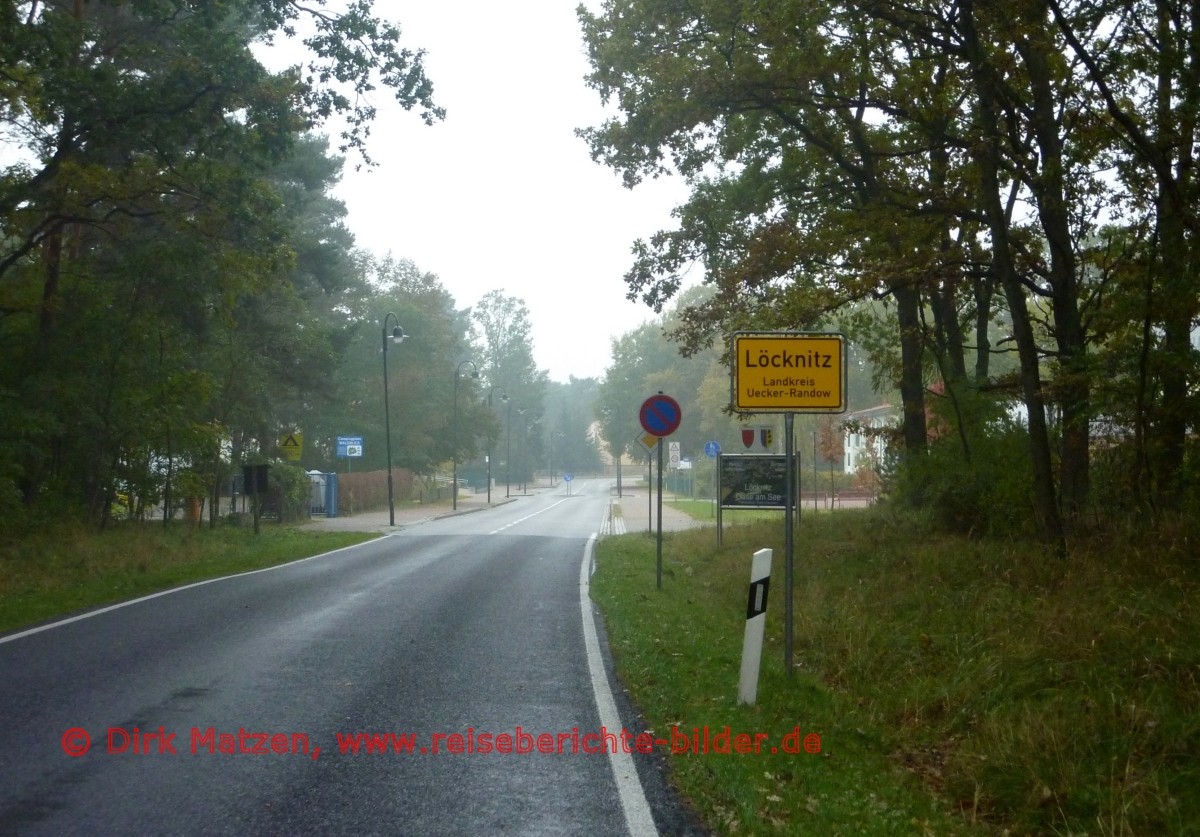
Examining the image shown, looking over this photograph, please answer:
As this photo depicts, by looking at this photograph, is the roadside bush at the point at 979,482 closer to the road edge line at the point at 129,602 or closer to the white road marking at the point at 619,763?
the white road marking at the point at 619,763

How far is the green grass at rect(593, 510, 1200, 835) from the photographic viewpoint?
5.63 metres

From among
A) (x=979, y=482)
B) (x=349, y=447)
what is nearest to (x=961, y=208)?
(x=979, y=482)

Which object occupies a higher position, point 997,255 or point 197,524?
point 997,255

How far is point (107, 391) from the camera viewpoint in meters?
21.7

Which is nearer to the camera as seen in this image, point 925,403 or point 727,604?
point 727,604

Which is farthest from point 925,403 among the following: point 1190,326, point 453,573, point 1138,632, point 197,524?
point 197,524

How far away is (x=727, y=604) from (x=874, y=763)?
748 centimetres

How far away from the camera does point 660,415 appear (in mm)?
15898

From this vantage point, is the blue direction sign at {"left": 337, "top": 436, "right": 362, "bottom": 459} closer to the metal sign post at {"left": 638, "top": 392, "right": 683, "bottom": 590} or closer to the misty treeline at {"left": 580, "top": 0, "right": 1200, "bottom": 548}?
the misty treeline at {"left": 580, "top": 0, "right": 1200, "bottom": 548}

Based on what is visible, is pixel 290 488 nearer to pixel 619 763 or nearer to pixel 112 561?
pixel 112 561

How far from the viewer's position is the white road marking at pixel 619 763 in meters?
5.29

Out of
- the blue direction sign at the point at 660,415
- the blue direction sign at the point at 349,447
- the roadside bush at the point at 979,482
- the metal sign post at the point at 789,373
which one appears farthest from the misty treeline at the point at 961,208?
the blue direction sign at the point at 349,447

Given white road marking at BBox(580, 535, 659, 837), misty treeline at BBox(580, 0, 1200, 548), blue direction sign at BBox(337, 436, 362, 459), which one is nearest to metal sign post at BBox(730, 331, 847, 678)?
white road marking at BBox(580, 535, 659, 837)

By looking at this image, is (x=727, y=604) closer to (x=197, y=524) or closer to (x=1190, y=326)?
(x=1190, y=326)
